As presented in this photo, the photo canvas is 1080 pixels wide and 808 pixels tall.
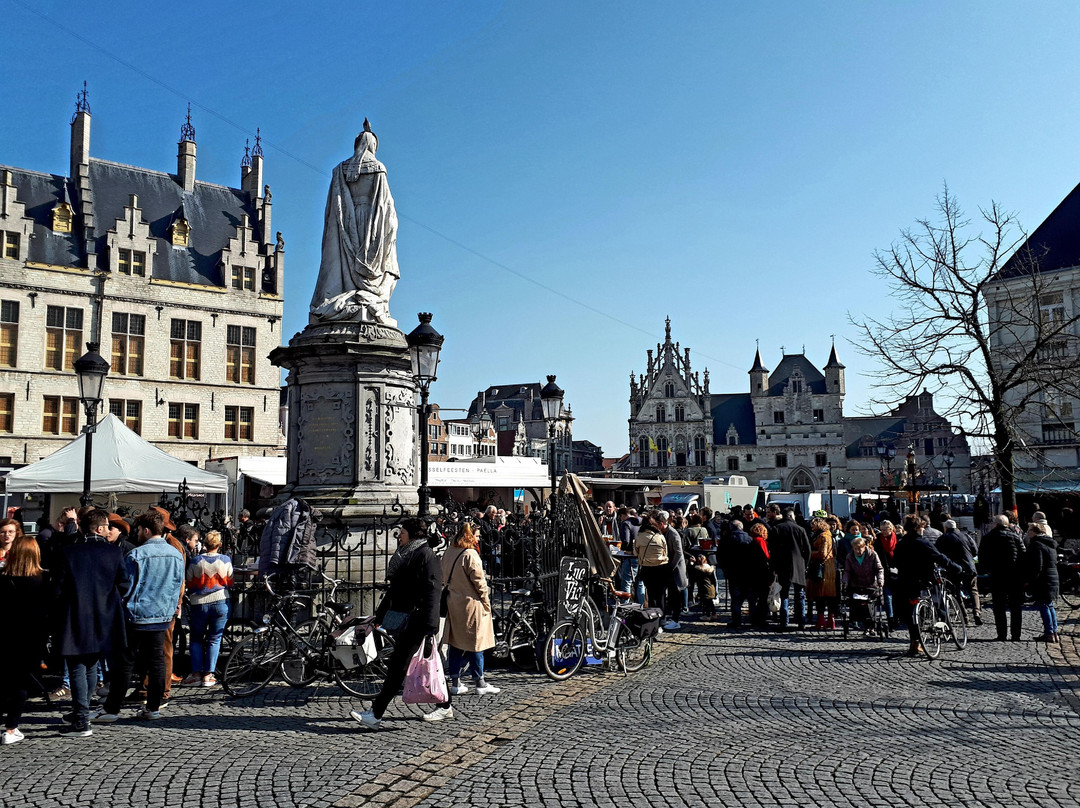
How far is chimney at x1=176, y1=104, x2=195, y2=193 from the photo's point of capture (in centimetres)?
3856

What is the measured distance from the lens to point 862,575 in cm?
1210

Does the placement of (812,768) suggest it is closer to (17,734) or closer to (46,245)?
(17,734)

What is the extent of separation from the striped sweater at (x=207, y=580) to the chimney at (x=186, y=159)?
115 ft

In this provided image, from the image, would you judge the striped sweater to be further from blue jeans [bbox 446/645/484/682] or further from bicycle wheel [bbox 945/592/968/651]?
bicycle wheel [bbox 945/592/968/651]

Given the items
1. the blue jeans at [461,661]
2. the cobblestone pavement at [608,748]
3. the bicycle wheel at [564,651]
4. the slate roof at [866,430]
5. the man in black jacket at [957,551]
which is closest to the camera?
the cobblestone pavement at [608,748]

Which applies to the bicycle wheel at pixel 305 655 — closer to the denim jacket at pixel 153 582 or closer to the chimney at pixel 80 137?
the denim jacket at pixel 153 582

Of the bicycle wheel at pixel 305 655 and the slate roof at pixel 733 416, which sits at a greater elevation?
the slate roof at pixel 733 416

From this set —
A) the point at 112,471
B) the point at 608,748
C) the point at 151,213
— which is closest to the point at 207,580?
the point at 608,748

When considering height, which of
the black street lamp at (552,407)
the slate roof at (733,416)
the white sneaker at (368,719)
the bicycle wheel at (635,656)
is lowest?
the bicycle wheel at (635,656)

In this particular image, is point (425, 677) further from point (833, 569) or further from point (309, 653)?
point (833, 569)

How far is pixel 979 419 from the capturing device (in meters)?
19.0

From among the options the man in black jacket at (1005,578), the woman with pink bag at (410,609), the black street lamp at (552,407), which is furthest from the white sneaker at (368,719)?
the black street lamp at (552,407)

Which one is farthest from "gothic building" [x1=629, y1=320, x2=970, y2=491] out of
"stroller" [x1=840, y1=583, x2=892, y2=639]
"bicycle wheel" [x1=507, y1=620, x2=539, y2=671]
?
"bicycle wheel" [x1=507, y1=620, x2=539, y2=671]

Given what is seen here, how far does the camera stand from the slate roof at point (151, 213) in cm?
3397
